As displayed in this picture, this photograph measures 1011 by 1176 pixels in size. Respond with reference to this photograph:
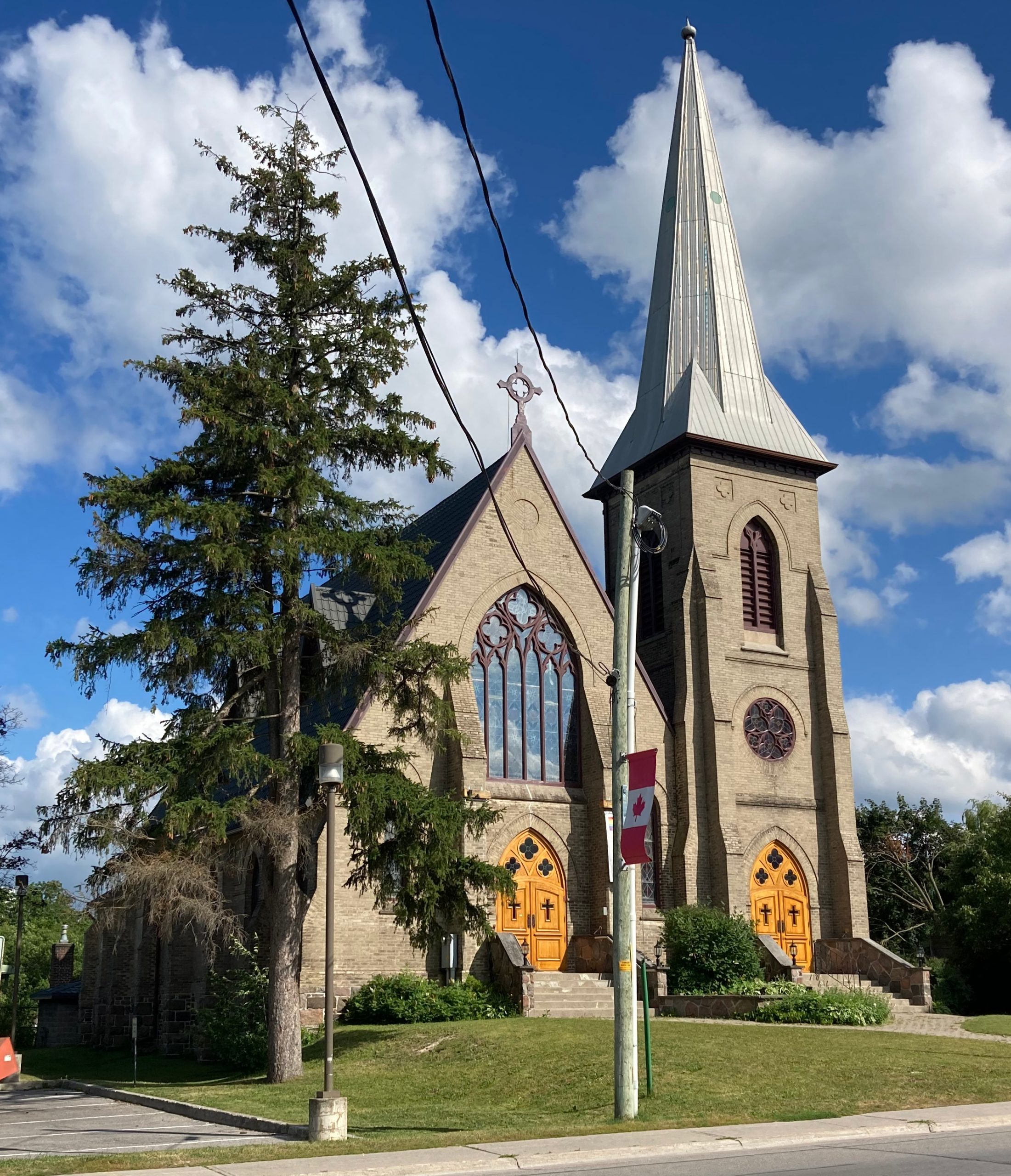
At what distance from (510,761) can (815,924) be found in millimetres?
9767

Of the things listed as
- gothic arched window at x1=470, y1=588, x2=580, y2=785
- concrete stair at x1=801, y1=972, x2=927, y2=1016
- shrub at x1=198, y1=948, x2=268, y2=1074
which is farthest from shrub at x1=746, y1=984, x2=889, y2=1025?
shrub at x1=198, y1=948, x2=268, y2=1074

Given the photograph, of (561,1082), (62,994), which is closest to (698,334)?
(561,1082)

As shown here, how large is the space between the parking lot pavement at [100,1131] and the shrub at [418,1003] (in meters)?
6.31

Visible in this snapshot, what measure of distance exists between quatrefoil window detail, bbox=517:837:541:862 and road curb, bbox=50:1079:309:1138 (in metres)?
10.8

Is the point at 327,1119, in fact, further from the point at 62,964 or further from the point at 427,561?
the point at 62,964

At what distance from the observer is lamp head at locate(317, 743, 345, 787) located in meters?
14.7

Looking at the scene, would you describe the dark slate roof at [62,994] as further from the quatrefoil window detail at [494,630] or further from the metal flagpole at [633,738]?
the metal flagpole at [633,738]

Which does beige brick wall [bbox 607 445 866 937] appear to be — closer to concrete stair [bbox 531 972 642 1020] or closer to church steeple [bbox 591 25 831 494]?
church steeple [bbox 591 25 831 494]

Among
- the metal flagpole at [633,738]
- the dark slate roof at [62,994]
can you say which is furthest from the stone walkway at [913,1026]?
the dark slate roof at [62,994]

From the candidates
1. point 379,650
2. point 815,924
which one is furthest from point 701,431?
point 379,650

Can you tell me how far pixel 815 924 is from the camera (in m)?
33.3

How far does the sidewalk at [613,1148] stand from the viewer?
10922 millimetres

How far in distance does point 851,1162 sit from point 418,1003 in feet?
51.6

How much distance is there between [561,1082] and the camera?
17.6m
